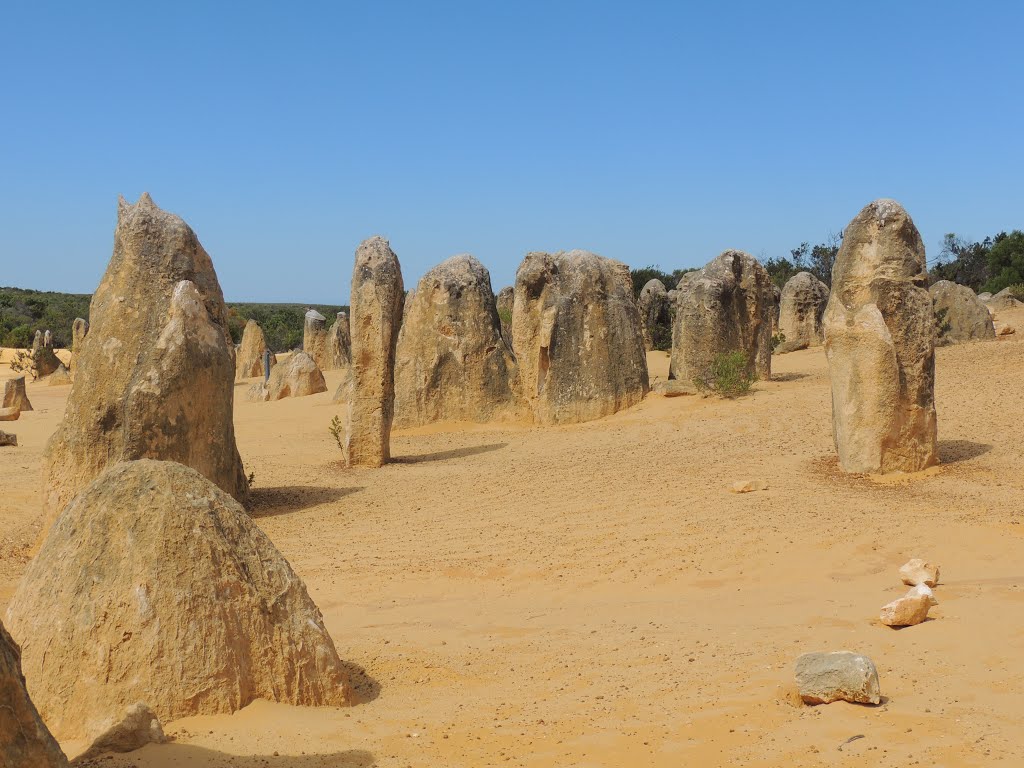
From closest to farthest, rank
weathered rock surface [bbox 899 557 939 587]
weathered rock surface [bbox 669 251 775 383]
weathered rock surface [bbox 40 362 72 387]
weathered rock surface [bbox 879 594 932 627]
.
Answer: weathered rock surface [bbox 879 594 932 627] < weathered rock surface [bbox 899 557 939 587] < weathered rock surface [bbox 669 251 775 383] < weathered rock surface [bbox 40 362 72 387]

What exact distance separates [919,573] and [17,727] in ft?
16.4

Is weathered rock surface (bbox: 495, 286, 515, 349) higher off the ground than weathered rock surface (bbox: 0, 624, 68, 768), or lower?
higher

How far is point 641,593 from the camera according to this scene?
658 cm

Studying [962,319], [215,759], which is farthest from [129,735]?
[962,319]

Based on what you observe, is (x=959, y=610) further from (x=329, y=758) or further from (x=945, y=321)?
(x=945, y=321)

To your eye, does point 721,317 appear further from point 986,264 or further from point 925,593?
point 986,264

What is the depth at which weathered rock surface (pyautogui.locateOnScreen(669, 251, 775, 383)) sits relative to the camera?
16.1 metres

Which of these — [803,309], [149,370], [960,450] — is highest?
[803,309]

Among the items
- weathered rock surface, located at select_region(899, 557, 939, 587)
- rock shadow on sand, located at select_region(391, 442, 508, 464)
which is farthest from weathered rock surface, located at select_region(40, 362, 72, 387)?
weathered rock surface, located at select_region(899, 557, 939, 587)

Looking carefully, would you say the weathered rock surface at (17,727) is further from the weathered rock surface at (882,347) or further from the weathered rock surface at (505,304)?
the weathered rock surface at (505,304)

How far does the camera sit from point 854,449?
29.4 ft

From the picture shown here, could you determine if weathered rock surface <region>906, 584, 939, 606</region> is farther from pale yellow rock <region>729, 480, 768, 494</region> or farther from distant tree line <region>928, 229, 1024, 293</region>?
distant tree line <region>928, 229, 1024, 293</region>

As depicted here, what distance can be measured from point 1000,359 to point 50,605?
47.5 feet

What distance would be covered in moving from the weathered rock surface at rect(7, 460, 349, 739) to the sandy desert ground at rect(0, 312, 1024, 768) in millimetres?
→ 154
